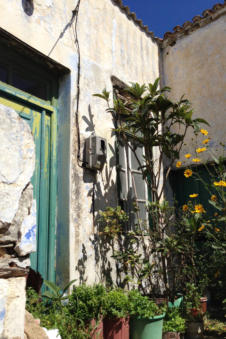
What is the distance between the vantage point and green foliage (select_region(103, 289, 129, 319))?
10.1 feet

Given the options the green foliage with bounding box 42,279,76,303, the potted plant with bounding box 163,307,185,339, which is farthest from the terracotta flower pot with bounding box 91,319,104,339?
the potted plant with bounding box 163,307,185,339

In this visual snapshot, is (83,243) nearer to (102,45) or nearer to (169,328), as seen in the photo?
(169,328)

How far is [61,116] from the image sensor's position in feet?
13.1

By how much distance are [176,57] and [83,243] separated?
14.6 ft

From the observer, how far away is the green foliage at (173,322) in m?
3.60

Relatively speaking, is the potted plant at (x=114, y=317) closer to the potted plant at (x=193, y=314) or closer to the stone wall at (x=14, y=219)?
the potted plant at (x=193, y=314)

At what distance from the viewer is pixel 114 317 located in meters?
3.11

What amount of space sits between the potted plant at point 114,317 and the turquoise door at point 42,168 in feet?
2.44

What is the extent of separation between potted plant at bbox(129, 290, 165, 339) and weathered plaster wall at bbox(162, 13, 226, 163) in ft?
10.7

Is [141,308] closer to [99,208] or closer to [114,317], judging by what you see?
[114,317]

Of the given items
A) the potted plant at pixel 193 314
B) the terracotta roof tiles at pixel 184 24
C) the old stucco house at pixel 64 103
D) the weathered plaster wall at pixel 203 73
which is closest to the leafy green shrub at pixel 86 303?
the old stucco house at pixel 64 103

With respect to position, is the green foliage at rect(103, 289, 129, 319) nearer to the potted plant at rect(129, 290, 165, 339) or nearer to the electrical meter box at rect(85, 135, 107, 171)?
the potted plant at rect(129, 290, 165, 339)

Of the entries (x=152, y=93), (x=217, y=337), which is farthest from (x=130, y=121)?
(x=217, y=337)

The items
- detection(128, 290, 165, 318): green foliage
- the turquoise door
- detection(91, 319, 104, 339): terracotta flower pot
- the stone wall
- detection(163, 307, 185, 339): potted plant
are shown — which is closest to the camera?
the stone wall
